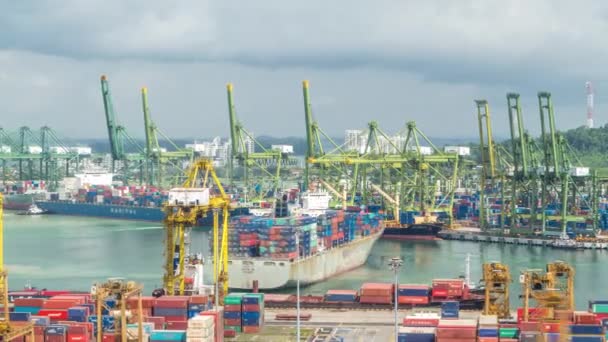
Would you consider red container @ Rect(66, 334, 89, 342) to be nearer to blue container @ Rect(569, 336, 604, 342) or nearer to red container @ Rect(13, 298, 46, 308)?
red container @ Rect(13, 298, 46, 308)

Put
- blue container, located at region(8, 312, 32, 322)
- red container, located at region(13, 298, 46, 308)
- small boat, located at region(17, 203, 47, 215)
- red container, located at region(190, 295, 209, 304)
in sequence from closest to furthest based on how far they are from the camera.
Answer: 1. blue container, located at region(8, 312, 32, 322)
2. red container, located at region(190, 295, 209, 304)
3. red container, located at region(13, 298, 46, 308)
4. small boat, located at region(17, 203, 47, 215)

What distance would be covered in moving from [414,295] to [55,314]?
1341 centimetres

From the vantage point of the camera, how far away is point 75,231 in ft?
242

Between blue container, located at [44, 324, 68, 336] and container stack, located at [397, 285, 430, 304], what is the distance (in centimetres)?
1436

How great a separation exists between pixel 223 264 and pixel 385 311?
573 cm

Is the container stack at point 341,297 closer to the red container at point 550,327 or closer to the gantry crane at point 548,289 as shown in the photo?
the gantry crane at point 548,289

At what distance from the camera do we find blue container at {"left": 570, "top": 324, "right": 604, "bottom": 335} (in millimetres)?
26641

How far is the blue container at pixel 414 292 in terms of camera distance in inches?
1523

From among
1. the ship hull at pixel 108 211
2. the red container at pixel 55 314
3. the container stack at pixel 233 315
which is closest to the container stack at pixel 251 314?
the container stack at pixel 233 315

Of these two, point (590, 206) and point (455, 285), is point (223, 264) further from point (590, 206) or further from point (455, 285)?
point (590, 206)

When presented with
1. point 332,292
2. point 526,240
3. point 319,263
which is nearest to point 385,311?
point 332,292

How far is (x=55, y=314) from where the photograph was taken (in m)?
30.5

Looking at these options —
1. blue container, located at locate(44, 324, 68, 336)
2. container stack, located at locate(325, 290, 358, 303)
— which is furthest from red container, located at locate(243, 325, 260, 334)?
blue container, located at locate(44, 324, 68, 336)

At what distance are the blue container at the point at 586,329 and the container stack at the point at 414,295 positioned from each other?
11972 millimetres
